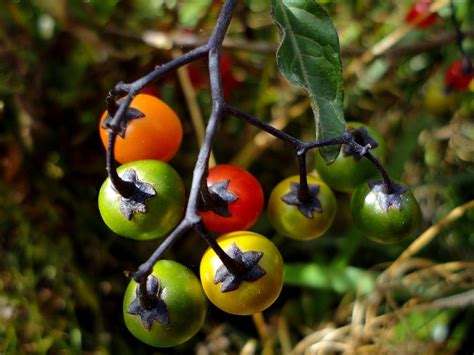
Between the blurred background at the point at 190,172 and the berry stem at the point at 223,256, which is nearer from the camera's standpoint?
the berry stem at the point at 223,256

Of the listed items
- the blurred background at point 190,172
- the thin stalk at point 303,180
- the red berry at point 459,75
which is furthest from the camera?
the blurred background at point 190,172

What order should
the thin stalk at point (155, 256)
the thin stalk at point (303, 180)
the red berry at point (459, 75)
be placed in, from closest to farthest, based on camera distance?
the thin stalk at point (155, 256) → the thin stalk at point (303, 180) → the red berry at point (459, 75)

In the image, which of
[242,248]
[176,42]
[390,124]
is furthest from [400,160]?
[242,248]

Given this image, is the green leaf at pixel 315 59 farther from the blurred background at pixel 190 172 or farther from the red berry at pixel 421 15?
the red berry at pixel 421 15

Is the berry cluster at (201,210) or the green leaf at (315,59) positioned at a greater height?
the green leaf at (315,59)

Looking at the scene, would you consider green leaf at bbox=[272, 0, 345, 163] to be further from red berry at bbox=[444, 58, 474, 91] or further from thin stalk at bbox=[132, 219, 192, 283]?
red berry at bbox=[444, 58, 474, 91]

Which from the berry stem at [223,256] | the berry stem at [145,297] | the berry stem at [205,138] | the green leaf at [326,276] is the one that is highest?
the berry stem at [205,138]

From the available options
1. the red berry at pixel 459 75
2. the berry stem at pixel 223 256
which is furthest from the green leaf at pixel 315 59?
the red berry at pixel 459 75
